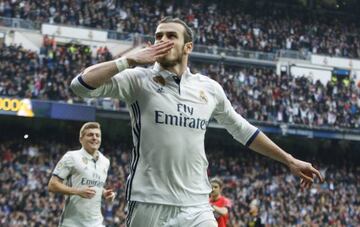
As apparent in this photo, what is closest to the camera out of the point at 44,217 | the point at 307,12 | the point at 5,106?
the point at 44,217

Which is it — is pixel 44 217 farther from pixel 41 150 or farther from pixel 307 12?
pixel 307 12

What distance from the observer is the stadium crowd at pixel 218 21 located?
35.5 meters

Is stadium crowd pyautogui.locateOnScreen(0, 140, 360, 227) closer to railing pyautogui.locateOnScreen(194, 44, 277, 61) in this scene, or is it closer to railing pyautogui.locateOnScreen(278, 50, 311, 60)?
railing pyautogui.locateOnScreen(194, 44, 277, 61)

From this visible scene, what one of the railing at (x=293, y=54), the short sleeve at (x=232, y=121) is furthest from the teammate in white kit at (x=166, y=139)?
the railing at (x=293, y=54)

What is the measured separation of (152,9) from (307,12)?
34.5ft

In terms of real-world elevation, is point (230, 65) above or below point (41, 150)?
above

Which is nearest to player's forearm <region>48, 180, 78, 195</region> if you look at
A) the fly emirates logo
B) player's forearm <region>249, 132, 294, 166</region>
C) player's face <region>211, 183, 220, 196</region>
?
player's face <region>211, 183, 220, 196</region>

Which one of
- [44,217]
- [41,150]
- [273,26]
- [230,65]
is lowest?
[44,217]

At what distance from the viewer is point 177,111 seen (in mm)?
5402

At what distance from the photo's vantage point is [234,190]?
29844 millimetres

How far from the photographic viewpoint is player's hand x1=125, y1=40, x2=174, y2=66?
5016 millimetres

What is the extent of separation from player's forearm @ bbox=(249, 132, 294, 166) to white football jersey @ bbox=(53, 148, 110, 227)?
3705 mm

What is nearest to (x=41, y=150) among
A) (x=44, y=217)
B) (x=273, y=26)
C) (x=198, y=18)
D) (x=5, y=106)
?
(x=5, y=106)

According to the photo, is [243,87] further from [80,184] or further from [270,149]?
[270,149]
